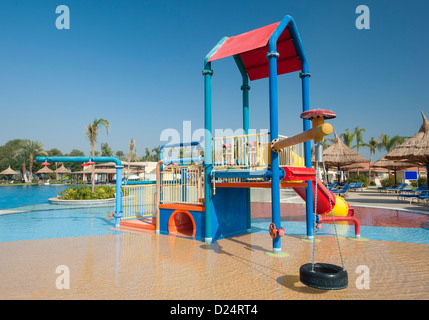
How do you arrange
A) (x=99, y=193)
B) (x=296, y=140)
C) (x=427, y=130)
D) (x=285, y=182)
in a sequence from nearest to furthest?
(x=296, y=140), (x=285, y=182), (x=427, y=130), (x=99, y=193)

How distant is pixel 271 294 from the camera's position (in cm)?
485

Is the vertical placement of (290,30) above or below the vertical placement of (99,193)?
above

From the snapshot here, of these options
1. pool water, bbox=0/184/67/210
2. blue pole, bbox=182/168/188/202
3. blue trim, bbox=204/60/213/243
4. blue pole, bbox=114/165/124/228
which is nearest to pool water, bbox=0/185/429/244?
blue pole, bbox=114/165/124/228

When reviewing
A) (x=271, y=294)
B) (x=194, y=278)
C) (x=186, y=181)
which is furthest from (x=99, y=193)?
(x=271, y=294)

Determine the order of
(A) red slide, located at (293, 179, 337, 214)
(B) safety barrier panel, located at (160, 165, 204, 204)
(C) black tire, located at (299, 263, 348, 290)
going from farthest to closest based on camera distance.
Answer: (B) safety barrier panel, located at (160, 165, 204, 204) < (A) red slide, located at (293, 179, 337, 214) < (C) black tire, located at (299, 263, 348, 290)

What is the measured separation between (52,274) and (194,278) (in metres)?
3.02

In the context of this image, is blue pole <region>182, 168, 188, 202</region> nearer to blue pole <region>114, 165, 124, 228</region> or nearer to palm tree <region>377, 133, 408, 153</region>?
blue pole <region>114, 165, 124, 228</region>

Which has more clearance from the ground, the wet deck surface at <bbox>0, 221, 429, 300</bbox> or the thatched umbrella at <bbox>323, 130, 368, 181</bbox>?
the thatched umbrella at <bbox>323, 130, 368, 181</bbox>

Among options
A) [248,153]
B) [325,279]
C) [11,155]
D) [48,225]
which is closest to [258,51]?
[248,153]

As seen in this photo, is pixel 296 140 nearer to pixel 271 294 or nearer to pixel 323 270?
pixel 323 270

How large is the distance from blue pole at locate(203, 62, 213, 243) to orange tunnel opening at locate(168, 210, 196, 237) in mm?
967

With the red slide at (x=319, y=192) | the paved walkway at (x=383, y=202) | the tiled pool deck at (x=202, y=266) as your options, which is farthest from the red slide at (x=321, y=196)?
the paved walkway at (x=383, y=202)

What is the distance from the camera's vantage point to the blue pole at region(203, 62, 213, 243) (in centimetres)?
891

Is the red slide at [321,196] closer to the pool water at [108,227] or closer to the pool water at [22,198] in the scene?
the pool water at [108,227]
